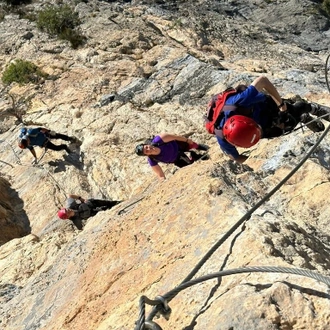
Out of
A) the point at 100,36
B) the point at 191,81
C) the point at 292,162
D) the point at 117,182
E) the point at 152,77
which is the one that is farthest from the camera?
the point at 100,36

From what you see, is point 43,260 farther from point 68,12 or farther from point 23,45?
point 68,12

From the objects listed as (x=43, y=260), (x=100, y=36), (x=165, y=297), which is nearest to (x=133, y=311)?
(x=165, y=297)

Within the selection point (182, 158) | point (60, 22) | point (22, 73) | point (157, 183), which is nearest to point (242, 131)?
point (157, 183)

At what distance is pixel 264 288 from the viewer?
2.96m

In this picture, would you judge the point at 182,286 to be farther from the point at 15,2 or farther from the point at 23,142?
the point at 15,2

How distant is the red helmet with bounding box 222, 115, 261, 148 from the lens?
4641 mm

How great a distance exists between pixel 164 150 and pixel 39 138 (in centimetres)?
518

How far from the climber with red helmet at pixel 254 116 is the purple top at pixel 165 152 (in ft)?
5.40

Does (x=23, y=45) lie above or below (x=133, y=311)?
below

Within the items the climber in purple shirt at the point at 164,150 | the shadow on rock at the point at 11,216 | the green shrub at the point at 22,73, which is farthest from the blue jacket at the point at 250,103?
the green shrub at the point at 22,73

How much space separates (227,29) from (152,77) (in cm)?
736

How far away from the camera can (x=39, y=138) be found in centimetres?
1135

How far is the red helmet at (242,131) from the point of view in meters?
4.64

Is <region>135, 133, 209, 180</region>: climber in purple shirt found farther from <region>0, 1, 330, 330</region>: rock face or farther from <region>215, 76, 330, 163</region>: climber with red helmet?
<region>215, 76, 330, 163</region>: climber with red helmet
